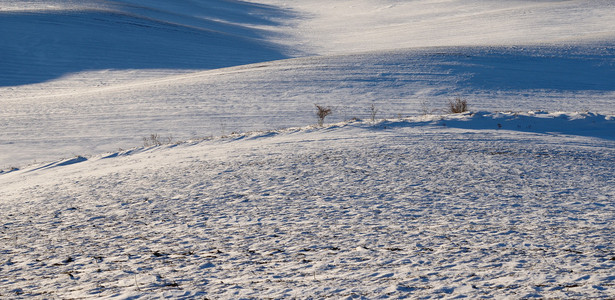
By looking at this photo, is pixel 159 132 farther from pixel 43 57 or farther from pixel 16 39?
pixel 16 39


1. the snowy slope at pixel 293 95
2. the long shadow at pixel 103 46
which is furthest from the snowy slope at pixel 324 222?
the long shadow at pixel 103 46

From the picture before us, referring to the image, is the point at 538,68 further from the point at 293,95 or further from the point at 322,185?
the point at 322,185

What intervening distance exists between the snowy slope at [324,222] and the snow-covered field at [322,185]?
2 cm

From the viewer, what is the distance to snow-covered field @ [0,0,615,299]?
432cm

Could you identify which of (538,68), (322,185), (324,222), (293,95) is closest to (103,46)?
(293,95)

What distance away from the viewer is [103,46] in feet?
97.9

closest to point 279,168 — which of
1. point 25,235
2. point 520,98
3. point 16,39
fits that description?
point 25,235

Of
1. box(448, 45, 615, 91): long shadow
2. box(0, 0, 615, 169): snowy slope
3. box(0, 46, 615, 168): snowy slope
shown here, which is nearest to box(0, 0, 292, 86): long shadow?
box(0, 0, 615, 169): snowy slope

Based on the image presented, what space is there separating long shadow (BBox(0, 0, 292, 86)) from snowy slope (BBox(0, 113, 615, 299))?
713 inches

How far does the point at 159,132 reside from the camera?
14.0 metres

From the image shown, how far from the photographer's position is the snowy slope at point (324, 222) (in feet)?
13.7

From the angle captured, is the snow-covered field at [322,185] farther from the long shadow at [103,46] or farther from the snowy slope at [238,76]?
the long shadow at [103,46]

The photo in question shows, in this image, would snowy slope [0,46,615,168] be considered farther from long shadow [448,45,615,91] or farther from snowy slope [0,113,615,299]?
snowy slope [0,113,615,299]

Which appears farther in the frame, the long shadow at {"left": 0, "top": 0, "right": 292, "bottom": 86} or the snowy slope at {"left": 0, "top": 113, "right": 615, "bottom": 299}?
the long shadow at {"left": 0, "top": 0, "right": 292, "bottom": 86}
